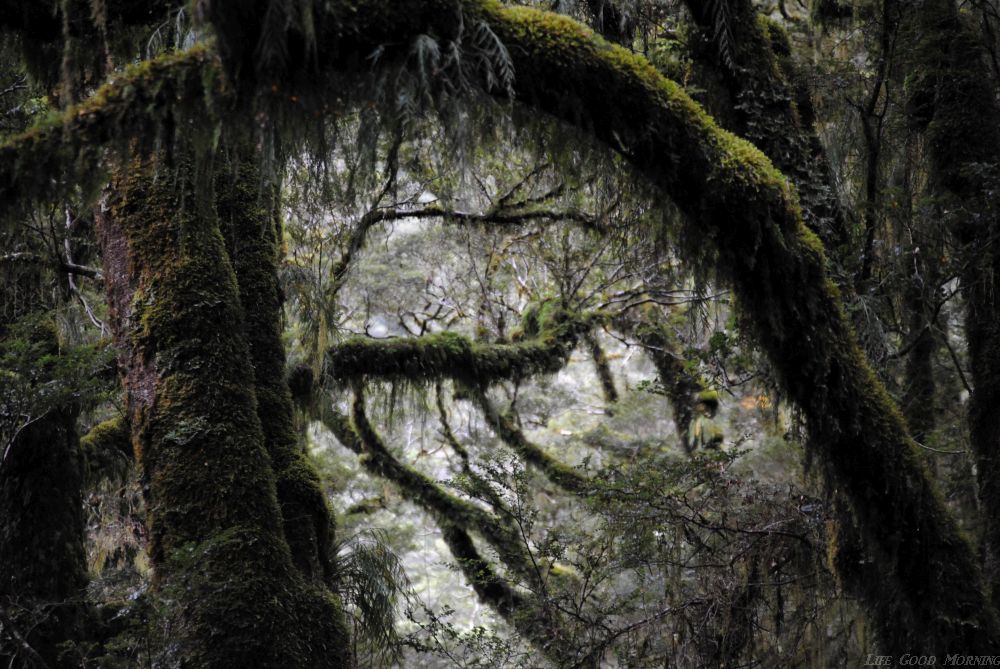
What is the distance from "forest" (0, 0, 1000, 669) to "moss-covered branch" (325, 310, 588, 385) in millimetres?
35

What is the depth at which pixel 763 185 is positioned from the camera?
341 cm

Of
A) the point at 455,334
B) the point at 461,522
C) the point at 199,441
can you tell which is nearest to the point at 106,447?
the point at 455,334

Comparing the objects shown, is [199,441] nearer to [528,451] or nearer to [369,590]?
[369,590]

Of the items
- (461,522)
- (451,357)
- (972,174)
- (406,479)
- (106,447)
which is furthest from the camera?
(406,479)

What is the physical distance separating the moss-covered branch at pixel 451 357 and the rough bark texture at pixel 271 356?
1582mm

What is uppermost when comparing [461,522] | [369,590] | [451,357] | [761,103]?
[761,103]

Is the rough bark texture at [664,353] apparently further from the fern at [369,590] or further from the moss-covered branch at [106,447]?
the moss-covered branch at [106,447]

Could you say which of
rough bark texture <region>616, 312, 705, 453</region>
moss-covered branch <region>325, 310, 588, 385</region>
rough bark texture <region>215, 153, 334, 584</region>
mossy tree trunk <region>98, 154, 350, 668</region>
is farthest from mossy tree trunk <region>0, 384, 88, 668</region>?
rough bark texture <region>616, 312, 705, 453</region>

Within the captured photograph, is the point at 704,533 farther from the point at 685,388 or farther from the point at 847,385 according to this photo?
the point at 847,385

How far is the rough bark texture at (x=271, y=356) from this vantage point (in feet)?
13.6

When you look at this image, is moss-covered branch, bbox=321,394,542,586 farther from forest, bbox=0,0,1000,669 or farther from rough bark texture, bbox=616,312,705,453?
rough bark texture, bbox=616,312,705,453

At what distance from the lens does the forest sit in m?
2.77

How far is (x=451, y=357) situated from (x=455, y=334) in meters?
0.22

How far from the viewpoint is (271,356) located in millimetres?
4535
